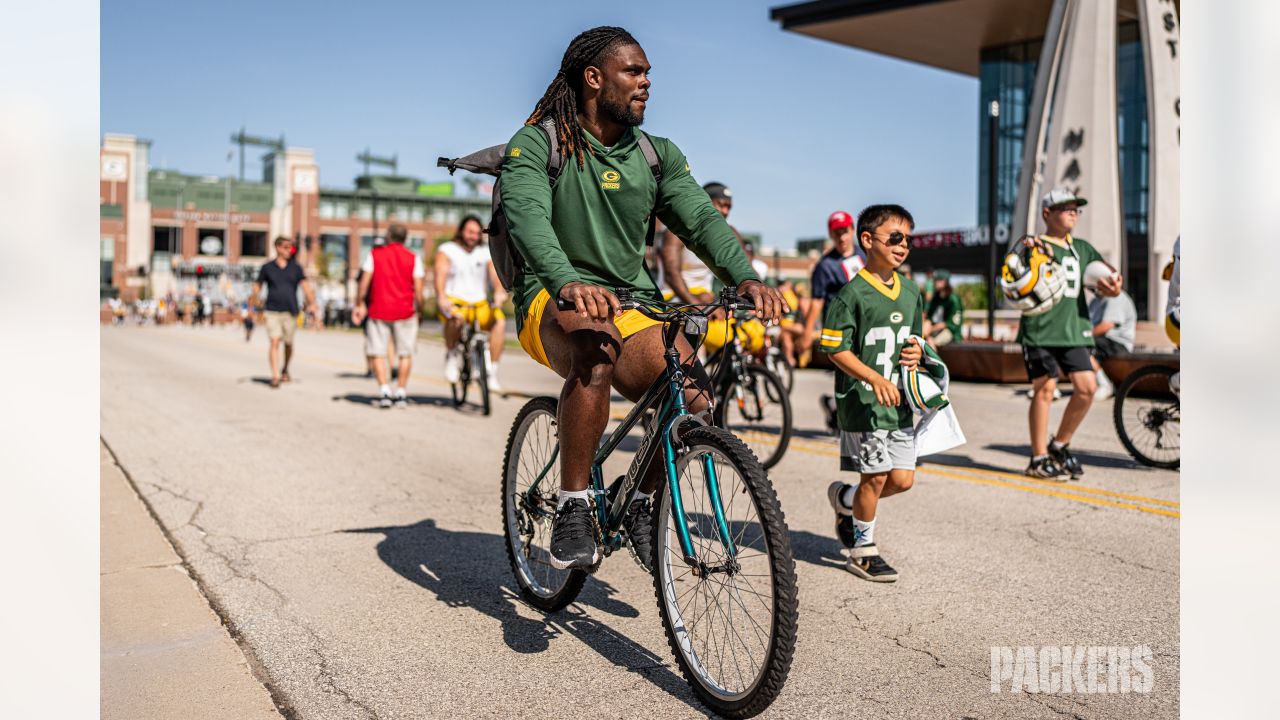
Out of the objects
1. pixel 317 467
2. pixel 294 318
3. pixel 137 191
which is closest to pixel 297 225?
pixel 137 191

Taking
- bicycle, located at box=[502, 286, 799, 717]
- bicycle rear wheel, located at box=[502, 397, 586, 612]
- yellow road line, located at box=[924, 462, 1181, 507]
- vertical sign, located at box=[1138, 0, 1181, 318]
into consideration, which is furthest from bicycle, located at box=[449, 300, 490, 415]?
vertical sign, located at box=[1138, 0, 1181, 318]

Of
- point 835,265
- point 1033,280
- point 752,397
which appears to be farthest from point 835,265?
point 1033,280

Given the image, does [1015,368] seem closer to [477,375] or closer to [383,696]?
[477,375]

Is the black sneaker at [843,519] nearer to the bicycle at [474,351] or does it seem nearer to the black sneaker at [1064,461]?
the black sneaker at [1064,461]

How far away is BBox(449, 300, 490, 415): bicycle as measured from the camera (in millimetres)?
11547

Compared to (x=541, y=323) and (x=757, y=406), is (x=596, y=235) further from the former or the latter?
(x=757, y=406)

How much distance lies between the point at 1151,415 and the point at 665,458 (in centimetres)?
593

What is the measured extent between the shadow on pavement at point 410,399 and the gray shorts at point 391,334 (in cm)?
64

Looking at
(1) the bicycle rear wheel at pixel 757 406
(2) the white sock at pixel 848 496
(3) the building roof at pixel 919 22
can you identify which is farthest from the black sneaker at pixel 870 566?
(3) the building roof at pixel 919 22

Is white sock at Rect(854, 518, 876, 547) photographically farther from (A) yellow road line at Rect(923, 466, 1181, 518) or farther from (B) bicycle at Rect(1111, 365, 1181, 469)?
(B) bicycle at Rect(1111, 365, 1181, 469)

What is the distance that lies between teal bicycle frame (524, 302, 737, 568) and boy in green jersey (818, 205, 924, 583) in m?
1.46

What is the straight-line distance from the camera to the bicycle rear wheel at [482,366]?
1142cm

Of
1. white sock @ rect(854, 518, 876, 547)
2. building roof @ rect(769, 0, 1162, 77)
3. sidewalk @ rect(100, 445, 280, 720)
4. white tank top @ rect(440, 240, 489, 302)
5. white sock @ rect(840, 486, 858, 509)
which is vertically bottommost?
sidewalk @ rect(100, 445, 280, 720)
